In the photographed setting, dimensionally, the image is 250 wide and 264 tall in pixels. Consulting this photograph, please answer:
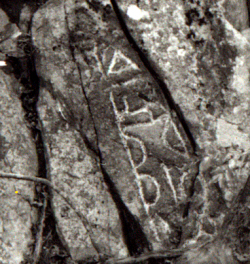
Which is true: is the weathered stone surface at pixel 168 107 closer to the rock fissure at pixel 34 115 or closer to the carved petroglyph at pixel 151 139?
the carved petroglyph at pixel 151 139

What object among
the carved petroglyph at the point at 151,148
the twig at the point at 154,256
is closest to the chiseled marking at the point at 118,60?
the carved petroglyph at the point at 151,148

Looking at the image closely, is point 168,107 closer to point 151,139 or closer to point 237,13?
point 151,139

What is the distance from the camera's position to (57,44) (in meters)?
1.81

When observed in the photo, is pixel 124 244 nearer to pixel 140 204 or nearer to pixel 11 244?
pixel 140 204

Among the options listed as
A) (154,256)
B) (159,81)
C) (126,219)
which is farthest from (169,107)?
(154,256)

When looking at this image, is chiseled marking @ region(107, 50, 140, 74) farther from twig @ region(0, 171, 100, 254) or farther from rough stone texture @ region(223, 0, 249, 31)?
twig @ region(0, 171, 100, 254)

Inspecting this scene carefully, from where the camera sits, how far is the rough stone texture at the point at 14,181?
1824 mm

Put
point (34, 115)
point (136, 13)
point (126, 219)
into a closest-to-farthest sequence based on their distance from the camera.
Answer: point (136, 13), point (126, 219), point (34, 115)

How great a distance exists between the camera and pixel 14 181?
6.16 feet

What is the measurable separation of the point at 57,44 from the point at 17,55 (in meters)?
0.28

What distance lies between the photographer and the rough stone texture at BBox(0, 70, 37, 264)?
1.82 m

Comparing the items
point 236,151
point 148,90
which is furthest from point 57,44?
point 236,151

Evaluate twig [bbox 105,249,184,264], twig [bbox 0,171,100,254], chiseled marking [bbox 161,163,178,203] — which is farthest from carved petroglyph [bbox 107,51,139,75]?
twig [bbox 105,249,184,264]

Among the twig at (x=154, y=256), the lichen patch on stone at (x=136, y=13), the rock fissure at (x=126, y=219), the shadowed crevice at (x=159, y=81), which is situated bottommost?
the twig at (x=154, y=256)
